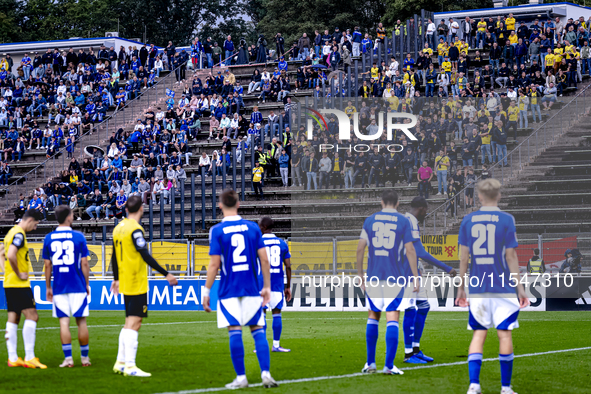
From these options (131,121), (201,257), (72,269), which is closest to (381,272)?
(72,269)

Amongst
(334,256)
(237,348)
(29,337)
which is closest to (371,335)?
(237,348)

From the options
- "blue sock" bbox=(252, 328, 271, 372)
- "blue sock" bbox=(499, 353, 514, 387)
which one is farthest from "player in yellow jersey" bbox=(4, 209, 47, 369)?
"blue sock" bbox=(499, 353, 514, 387)

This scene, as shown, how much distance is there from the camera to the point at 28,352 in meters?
10.0

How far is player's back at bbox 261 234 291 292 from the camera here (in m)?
11.9

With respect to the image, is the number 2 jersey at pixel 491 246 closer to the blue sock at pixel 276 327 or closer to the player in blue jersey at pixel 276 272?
the player in blue jersey at pixel 276 272

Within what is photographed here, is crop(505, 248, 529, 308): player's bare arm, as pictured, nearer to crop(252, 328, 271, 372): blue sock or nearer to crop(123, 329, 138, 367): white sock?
crop(252, 328, 271, 372): blue sock

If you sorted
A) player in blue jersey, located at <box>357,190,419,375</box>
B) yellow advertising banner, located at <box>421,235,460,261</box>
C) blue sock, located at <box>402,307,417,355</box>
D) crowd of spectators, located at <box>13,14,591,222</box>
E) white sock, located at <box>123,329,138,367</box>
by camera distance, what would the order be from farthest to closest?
crowd of spectators, located at <box>13,14,591,222</box>, yellow advertising banner, located at <box>421,235,460,261</box>, blue sock, located at <box>402,307,417,355</box>, player in blue jersey, located at <box>357,190,419,375</box>, white sock, located at <box>123,329,138,367</box>

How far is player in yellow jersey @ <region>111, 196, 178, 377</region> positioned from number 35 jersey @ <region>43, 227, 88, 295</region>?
806mm

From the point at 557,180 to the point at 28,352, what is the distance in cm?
2063

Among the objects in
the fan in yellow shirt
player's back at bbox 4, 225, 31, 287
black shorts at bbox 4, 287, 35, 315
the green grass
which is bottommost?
the green grass

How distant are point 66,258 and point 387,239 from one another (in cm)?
412

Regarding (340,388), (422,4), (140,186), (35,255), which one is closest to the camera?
(340,388)

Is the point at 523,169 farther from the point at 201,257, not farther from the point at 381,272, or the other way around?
the point at 381,272

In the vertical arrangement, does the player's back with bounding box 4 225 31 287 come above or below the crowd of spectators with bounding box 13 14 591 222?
below
